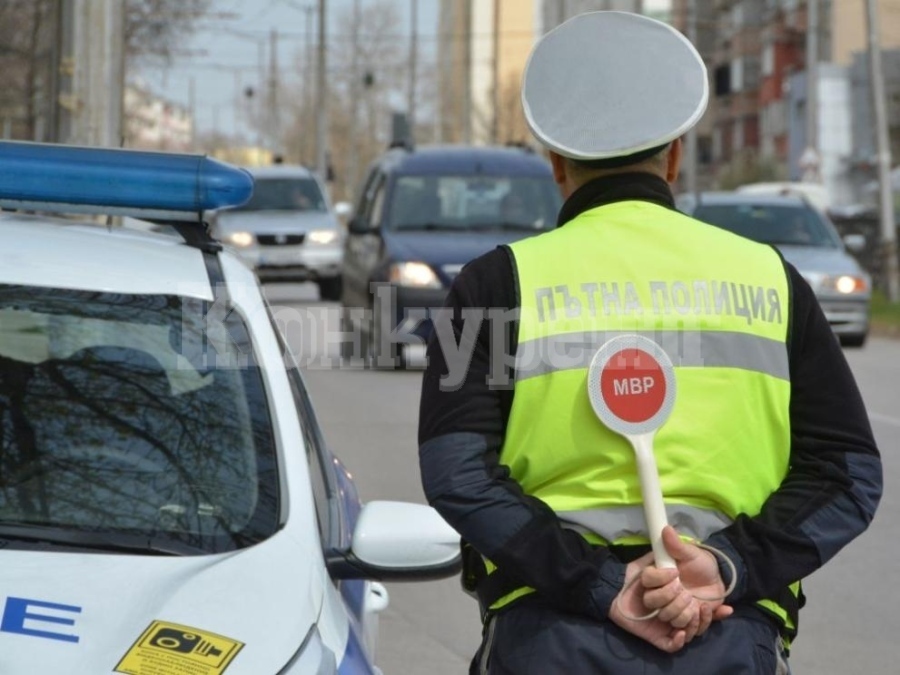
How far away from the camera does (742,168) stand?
218 ft

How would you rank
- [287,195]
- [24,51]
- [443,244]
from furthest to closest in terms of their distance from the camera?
[24,51] < [287,195] < [443,244]

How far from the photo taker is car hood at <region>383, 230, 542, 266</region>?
15391 millimetres

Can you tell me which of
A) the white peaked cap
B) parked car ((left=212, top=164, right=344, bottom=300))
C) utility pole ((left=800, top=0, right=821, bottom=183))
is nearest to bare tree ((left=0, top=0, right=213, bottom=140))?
parked car ((left=212, top=164, right=344, bottom=300))

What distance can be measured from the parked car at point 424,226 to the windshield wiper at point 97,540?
11.7 metres

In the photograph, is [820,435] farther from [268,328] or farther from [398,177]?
[398,177]

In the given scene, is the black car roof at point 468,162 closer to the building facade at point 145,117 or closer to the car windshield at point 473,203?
the car windshield at point 473,203

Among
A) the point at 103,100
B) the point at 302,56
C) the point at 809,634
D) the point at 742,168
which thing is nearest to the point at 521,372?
the point at 809,634

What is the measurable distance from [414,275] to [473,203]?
1409 mm

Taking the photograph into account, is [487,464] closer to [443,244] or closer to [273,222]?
[443,244]

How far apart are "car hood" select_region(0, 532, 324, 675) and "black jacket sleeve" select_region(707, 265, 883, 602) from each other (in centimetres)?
84

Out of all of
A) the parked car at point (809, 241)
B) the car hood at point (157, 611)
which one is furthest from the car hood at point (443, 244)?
the car hood at point (157, 611)

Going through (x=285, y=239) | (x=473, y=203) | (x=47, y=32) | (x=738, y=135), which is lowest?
(x=738, y=135)

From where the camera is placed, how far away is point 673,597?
8.35 feet

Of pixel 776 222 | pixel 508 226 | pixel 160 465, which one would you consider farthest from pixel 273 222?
pixel 160 465
